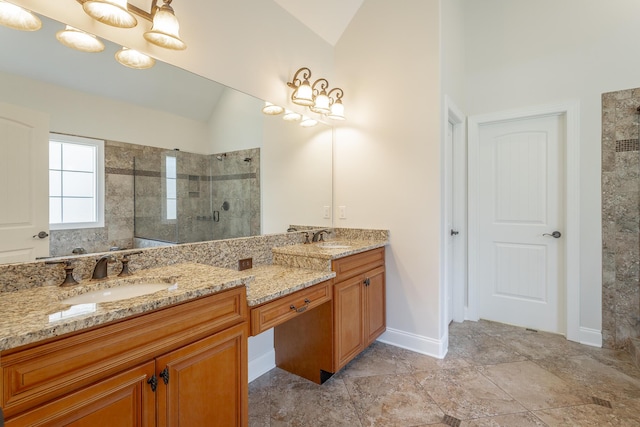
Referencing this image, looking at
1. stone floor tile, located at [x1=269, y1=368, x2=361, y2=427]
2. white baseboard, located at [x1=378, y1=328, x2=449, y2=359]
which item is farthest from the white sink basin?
white baseboard, located at [x1=378, y1=328, x2=449, y2=359]

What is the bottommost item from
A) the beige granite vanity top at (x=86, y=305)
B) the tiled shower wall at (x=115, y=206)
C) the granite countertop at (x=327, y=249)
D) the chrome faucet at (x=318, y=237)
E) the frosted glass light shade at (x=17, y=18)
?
the beige granite vanity top at (x=86, y=305)

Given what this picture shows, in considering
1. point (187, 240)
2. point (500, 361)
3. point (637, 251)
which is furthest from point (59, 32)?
point (637, 251)

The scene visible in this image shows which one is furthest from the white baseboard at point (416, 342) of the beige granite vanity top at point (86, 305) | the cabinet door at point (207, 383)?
the beige granite vanity top at point (86, 305)

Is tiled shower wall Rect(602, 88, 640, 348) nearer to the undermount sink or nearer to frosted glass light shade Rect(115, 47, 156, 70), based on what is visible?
the undermount sink

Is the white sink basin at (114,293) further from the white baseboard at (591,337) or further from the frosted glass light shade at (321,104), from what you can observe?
the white baseboard at (591,337)

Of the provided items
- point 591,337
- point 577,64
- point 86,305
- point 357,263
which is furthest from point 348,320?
point 577,64

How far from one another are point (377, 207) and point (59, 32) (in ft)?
7.43

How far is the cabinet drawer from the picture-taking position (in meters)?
1.45

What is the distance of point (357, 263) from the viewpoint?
88.2 inches

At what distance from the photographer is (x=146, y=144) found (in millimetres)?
1596

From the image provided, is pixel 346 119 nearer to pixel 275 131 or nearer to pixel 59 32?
pixel 275 131

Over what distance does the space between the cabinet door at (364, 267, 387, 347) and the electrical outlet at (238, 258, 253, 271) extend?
0.89m

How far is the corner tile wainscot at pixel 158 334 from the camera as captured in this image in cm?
81

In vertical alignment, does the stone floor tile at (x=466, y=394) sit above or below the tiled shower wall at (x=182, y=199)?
below
